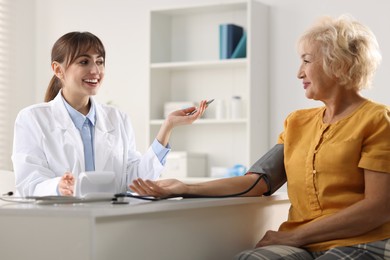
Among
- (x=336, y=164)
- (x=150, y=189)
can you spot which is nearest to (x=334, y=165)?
(x=336, y=164)

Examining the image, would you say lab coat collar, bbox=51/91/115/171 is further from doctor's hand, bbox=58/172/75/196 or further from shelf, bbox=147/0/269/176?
shelf, bbox=147/0/269/176

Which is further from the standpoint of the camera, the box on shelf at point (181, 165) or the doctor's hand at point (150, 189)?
the box on shelf at point (181, 165)

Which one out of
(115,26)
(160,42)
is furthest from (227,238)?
(115,26)

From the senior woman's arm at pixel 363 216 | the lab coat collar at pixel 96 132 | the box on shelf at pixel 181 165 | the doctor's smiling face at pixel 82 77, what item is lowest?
the box on shelf at pixel 181 165

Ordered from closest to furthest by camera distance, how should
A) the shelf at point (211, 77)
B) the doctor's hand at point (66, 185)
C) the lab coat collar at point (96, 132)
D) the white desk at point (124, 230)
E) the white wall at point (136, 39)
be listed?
the white desk at point (124, 230)
the doctor's hand at point (66, 185)
the lab coat collar at point (96, 132)
the white wall at point (136, 39)
the shelf at point (211, 77)

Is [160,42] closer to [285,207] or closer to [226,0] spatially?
[226,0]

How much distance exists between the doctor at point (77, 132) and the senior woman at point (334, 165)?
0.36 meters

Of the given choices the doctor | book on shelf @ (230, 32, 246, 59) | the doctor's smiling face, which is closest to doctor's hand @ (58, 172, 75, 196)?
the doctor

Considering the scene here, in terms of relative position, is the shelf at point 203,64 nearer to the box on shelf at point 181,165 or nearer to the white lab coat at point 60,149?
the box on shelf at point 181,165

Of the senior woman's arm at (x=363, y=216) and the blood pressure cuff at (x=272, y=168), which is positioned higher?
the blood pressure cuff at (x=272, y=168)

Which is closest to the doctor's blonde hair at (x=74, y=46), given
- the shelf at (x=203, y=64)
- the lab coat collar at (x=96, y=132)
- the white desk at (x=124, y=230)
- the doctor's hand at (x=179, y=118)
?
the lab coat collar at (x=96, y=132)

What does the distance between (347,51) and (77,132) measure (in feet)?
3.26

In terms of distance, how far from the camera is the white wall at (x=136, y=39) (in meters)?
4.45

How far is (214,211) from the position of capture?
2.02 metres
